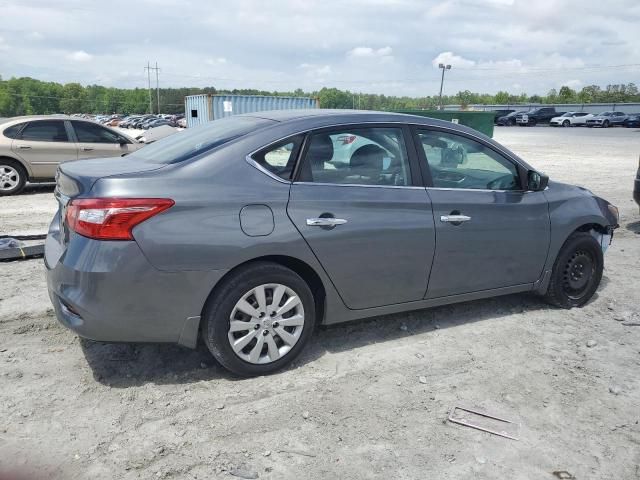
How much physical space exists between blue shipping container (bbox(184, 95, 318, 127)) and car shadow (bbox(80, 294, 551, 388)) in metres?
17.3

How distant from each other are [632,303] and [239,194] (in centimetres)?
393

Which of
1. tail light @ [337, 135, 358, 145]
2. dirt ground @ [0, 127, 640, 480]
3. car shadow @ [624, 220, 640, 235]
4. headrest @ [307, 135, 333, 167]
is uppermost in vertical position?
tail light @ [337, 135, 358, 145]

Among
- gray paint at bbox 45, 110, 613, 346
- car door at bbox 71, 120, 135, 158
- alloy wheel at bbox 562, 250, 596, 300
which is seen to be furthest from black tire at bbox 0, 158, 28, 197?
alloy wheel at bbox 562, 250, 596, 300

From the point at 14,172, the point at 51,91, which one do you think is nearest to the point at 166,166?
the point at 14,172

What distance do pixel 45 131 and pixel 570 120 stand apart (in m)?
53.0

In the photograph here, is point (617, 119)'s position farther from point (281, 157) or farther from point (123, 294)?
point (123, 294)

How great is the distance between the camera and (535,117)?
57125 millimetres

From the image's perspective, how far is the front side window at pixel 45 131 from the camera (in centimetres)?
1081

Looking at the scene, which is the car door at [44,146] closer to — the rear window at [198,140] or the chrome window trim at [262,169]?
the rear window at [198,140]

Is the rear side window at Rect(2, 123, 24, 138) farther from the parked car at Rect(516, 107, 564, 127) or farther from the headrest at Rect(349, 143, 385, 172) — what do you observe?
the parked car at Rect(516, 107, 564, 127)

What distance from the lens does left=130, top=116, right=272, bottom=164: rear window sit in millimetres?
3486

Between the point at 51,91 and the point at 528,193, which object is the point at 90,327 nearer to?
the point at 528,193

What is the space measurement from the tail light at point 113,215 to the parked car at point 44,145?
8.79m

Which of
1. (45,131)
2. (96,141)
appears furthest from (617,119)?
(45,131)
